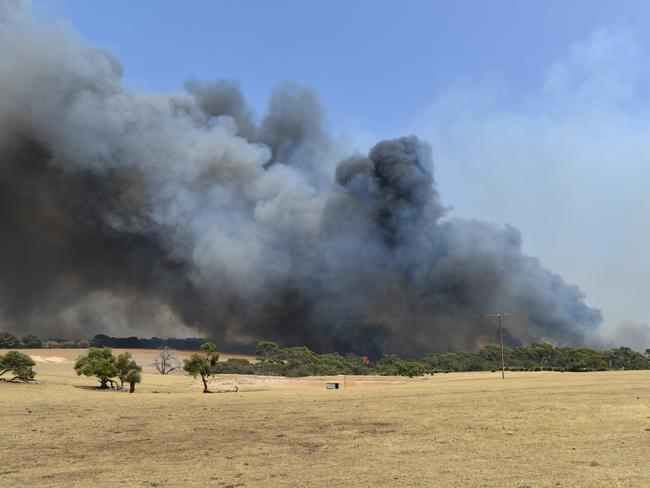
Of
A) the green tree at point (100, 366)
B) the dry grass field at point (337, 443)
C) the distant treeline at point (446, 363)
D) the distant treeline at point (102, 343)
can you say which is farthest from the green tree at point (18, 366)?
the distant treeline at point (102, 343)

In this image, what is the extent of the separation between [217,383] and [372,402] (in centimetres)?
2507

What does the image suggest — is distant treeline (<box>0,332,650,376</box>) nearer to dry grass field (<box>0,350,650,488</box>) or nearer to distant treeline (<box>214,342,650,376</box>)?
distant treeline (<box>214,342,650,376</box>)

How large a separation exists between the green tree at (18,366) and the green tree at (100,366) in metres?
3.82

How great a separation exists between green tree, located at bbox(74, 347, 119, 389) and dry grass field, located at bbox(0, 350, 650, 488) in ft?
38.8

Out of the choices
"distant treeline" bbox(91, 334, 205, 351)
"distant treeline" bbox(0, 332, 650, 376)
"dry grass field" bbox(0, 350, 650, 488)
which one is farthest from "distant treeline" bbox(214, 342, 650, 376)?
"dry grass field" bbox(0, 350, 650, 488)

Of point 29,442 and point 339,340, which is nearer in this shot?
point 29,442

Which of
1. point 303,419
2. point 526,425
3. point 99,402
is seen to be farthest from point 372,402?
point 99,402

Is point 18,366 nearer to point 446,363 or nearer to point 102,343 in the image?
point 446,363

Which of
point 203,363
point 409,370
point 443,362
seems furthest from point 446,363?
point 203,363

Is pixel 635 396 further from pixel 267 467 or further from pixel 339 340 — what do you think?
pixel 339 340

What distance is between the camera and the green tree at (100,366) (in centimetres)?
4056

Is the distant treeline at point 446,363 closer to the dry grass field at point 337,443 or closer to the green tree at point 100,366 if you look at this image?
the green tree at point 100,366

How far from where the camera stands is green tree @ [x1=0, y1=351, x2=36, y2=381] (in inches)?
1539

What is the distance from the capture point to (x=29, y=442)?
54.7 feet
